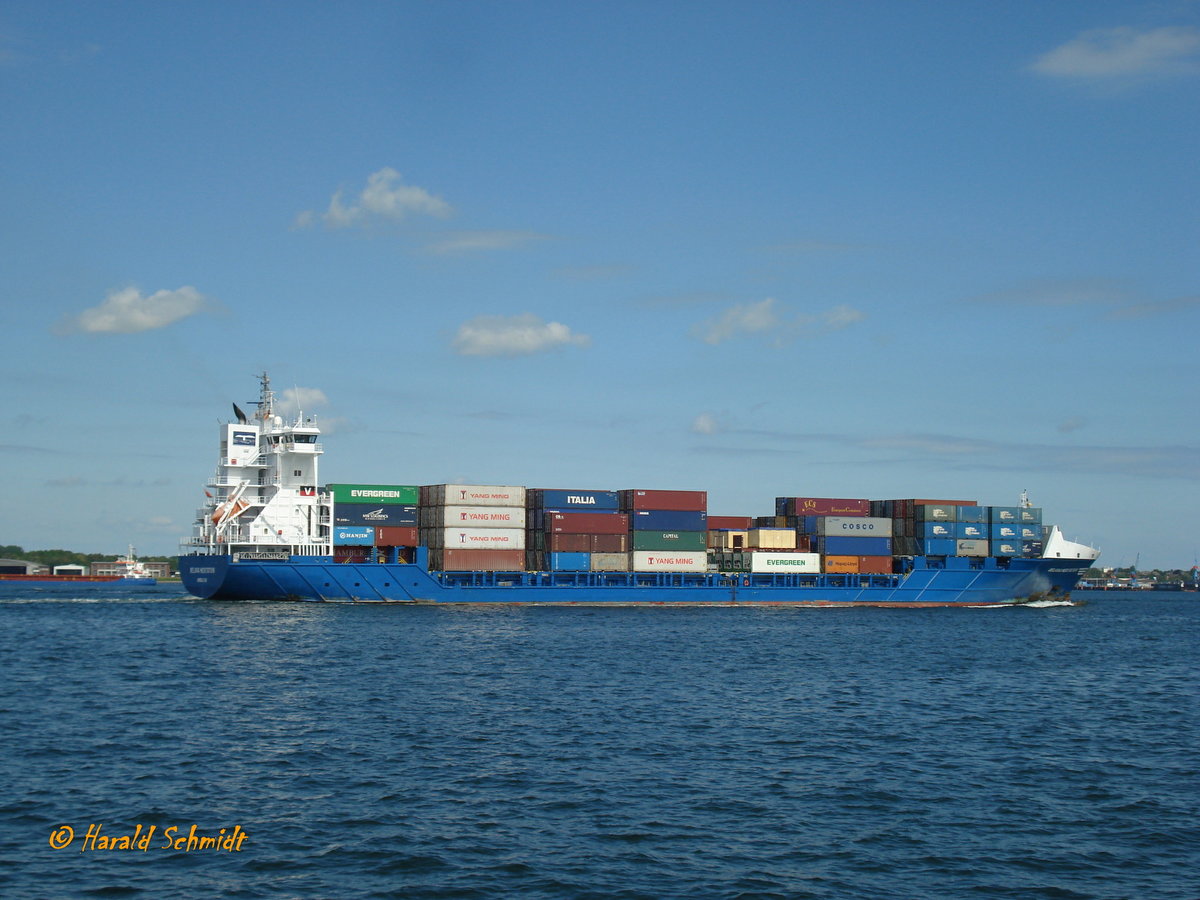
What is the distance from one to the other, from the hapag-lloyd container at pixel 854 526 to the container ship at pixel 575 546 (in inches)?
5.1

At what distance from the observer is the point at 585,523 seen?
7138 cm

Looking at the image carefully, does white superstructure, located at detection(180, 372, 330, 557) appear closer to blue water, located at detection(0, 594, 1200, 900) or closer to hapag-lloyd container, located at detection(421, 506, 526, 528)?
hapag-lloyd container, located at detection(421, 506, 526, 528)

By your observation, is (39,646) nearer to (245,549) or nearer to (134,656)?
(134,656)

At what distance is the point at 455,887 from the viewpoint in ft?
52.5

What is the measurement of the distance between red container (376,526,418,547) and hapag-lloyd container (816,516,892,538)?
97.6 feet

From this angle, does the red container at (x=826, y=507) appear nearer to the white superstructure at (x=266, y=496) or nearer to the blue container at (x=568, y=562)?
the blue container at (x=568, y=562)

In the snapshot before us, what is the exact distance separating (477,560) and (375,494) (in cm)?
785

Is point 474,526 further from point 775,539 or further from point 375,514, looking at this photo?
point 775,539

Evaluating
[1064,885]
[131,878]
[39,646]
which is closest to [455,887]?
[131,878]

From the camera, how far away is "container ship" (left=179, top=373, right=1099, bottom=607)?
64250 millimetres

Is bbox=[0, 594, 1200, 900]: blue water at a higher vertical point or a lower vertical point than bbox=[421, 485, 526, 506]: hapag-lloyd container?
lower

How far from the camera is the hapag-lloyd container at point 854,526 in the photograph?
77.5 meters

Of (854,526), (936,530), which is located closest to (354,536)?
(854,526)

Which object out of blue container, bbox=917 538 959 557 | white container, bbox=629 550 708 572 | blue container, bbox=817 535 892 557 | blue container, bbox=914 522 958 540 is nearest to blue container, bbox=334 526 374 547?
white container, bbox=629 550 708 572
